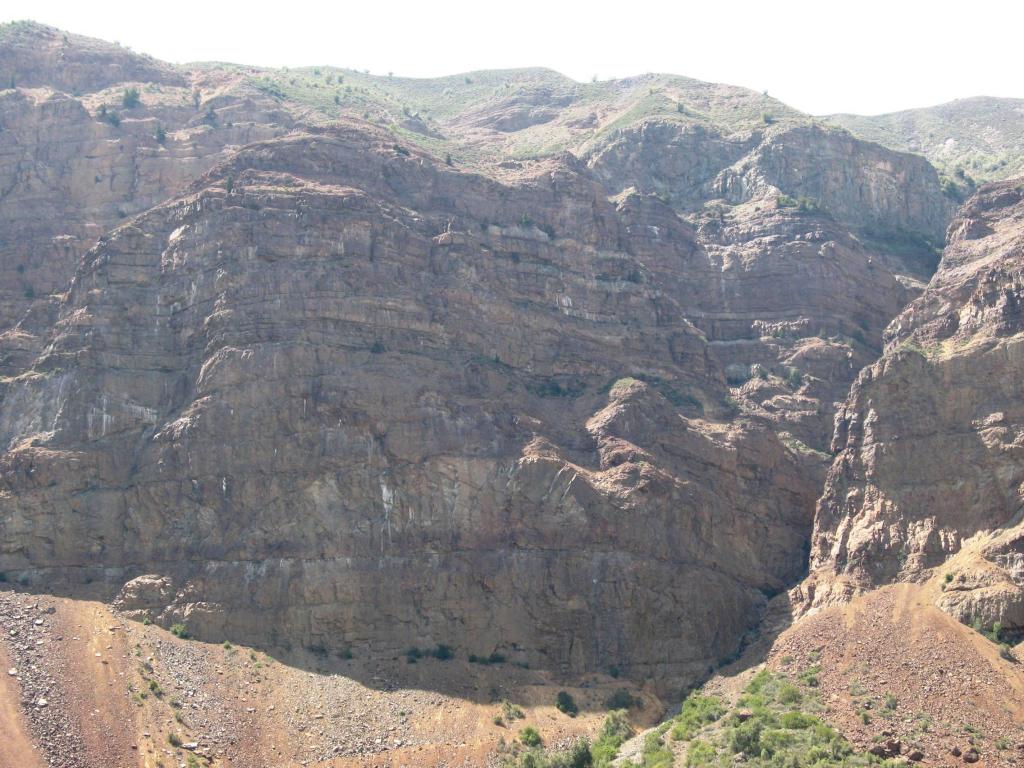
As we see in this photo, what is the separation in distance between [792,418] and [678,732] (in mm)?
31925

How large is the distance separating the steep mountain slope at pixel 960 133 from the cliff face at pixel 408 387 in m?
34.1

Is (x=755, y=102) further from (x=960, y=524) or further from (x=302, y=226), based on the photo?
(x=960, y=524)

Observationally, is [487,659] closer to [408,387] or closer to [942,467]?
[408,387]

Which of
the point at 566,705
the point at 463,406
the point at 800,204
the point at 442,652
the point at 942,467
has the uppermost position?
the point at 800,204

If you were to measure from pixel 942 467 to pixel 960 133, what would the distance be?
8839 centimetres

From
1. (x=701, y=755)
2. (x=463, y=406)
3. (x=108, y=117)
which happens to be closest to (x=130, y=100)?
(x=108, y=117)

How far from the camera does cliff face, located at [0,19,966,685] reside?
80.0 meters

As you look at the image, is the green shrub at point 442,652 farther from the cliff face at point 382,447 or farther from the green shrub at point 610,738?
the green shrub at point 610,738

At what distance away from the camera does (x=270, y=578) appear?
7931 cm

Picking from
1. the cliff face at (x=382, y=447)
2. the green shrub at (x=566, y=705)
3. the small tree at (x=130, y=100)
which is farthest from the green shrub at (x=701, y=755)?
the small tree at (x=130, y=100)

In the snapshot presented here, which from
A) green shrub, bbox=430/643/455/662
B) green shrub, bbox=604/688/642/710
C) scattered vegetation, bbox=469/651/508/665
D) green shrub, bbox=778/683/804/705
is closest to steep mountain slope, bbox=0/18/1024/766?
green shrub, bbox=430/643/455/662

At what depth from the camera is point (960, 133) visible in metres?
156

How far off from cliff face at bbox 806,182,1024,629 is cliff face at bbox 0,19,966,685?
660 cm

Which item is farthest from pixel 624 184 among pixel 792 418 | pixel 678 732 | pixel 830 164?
pixel 678 732
